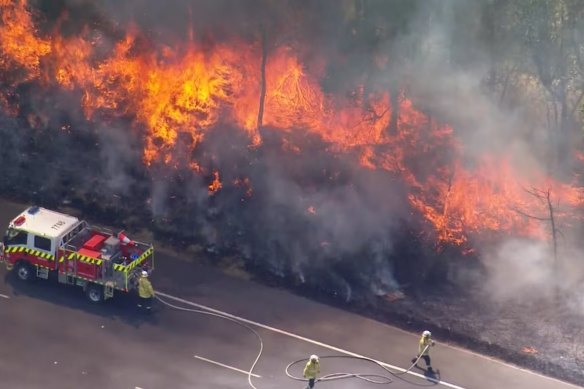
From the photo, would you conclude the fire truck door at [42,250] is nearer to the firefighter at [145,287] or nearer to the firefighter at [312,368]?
the firefighter at [145,287]

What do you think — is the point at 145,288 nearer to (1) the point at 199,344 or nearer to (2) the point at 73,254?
(1) the point at 199,344

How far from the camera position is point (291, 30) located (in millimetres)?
29656

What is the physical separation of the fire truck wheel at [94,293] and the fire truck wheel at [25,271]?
6.44ft

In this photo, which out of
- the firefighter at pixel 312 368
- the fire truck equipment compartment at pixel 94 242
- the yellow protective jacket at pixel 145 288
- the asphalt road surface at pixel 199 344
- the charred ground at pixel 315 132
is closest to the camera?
the firefighter at pixel 312 368

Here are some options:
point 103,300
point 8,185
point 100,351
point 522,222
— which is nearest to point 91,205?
point 8,185

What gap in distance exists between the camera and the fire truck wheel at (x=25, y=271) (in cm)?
2408

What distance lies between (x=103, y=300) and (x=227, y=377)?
4919 millimetres

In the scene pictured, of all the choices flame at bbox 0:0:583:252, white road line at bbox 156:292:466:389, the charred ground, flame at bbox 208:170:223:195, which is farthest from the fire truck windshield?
flame at bbox 208:170:223:195

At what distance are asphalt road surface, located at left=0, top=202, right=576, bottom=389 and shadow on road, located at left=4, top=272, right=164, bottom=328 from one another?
0.03 meters

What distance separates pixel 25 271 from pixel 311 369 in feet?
31.3

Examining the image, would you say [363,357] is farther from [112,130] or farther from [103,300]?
[112,130]

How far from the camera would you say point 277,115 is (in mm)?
30125

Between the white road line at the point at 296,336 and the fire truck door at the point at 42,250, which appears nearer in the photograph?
the white road line at the point at 296,336

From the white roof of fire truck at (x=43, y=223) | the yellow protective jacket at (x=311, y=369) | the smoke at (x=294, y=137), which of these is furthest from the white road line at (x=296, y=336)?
the white roof of fire truck at (x=43, y=223)
